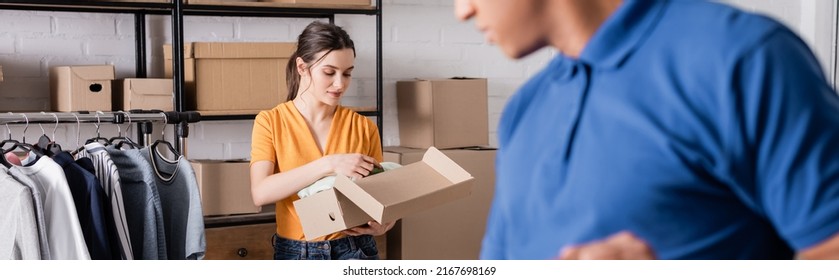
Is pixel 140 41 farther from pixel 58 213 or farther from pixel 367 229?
pixel 367 229

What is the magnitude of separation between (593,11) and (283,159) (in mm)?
1213

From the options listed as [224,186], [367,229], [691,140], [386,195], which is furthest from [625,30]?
[224,186]

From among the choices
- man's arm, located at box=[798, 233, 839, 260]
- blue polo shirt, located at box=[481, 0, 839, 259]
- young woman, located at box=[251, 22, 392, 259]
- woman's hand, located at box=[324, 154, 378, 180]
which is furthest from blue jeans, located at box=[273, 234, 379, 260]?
man's arm, located at box=[798, 233, 839, 260]

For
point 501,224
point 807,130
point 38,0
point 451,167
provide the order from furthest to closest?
1. point 38,0
2. point 451,167
3. point 501,224
4. point 807,130

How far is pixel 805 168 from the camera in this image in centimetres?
50

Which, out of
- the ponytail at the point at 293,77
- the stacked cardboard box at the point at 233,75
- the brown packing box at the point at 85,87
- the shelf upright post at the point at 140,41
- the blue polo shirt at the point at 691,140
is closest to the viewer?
the blue polo shirt at the point at 691,140

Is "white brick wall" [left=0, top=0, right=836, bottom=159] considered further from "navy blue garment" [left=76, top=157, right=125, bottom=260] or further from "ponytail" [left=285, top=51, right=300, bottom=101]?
"navy blue garment" [left=76, top=157, right=125, bottom=260]

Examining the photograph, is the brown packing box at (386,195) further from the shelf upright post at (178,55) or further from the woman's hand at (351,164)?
the shelf upright post at (178,55)

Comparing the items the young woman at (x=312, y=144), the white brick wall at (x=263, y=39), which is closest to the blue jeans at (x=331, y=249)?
the young woman at (x=312, y=144)

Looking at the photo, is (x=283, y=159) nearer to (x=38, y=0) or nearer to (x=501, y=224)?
(x=38, y=0)

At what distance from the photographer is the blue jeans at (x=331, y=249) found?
167 cm

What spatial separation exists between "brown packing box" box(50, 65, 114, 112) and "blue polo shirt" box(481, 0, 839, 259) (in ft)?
5.26

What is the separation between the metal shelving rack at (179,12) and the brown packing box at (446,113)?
0.11 metres
